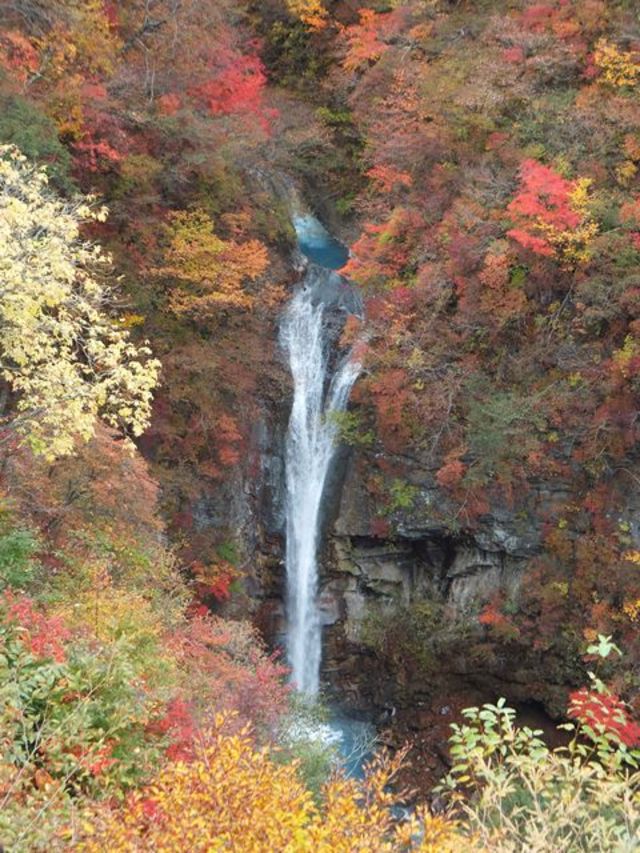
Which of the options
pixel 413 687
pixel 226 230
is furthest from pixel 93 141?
pixel 413 687

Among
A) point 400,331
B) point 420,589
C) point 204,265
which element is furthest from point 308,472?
point 204,265

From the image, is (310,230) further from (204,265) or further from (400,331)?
(400,331)

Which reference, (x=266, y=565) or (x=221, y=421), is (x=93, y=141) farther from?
(x=266, y=565)

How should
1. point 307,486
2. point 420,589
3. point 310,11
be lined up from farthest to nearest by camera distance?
point 310,11 < point 307,486 < point 420,589

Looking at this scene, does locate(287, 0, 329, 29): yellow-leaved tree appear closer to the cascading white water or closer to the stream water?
the stream water

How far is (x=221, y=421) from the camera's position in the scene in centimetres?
1680

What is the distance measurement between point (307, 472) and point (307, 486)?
0.37m

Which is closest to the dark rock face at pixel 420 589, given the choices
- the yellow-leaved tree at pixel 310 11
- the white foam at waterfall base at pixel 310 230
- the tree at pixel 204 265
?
the tree at pixel 204 265

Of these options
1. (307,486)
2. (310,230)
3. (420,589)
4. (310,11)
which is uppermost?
(310,11)

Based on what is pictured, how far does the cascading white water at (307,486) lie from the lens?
1823 cm

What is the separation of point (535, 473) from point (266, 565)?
7.29 metres

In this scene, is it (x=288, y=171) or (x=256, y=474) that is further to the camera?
(x=288, y=171)

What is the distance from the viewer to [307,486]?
18453mm

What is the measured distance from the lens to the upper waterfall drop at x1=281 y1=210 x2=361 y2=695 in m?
18.2
